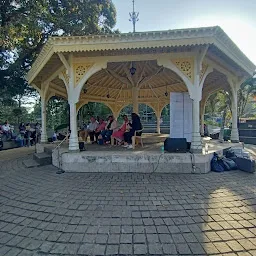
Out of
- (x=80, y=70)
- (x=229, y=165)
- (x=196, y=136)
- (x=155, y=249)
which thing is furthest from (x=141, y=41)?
(x=155, y=249)

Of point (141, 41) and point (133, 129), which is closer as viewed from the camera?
point (141, 41)

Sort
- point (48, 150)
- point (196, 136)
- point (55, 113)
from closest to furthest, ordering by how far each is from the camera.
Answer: point (196, 136) < point (48, 150) < point (55, 113)

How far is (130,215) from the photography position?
11.5ft

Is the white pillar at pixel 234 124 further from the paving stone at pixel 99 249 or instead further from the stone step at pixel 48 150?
the paving stone at pixel 99 249

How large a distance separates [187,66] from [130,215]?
451 centimetres

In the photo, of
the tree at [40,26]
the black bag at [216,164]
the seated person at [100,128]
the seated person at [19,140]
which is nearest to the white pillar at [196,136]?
the black bag at [216,164]

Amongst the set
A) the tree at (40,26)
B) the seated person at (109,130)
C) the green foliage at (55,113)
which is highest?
the tree at (40,26)

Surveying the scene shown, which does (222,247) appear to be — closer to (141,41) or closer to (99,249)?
(99,249)

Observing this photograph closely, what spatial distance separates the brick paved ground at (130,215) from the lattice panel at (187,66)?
279 cm

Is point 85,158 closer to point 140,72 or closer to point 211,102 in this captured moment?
point 140,72

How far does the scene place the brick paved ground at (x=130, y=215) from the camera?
2691mm

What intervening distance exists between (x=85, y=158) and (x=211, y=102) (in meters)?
20.2

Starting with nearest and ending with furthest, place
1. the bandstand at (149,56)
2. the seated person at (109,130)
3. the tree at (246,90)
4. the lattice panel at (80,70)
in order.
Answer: the bandstand at (149,56) → the lattice panel at (80,70) → the seated person at (109,130) → the tree at (246,90)

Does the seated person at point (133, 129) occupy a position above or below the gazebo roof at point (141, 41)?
below
